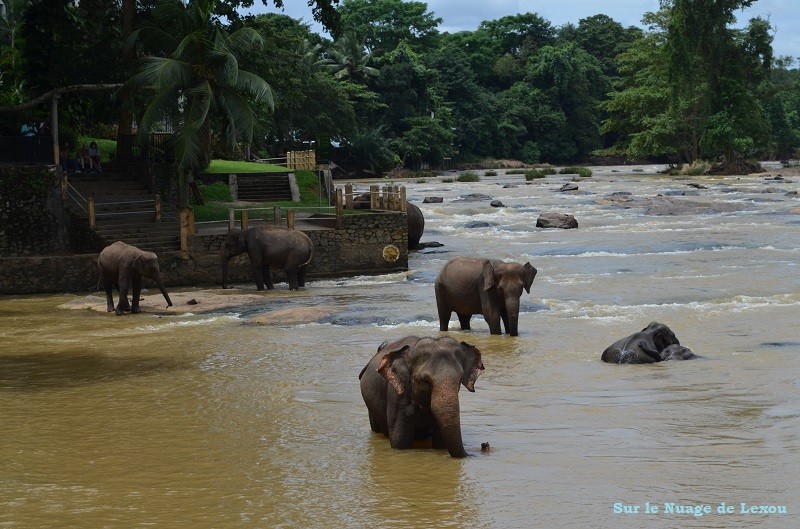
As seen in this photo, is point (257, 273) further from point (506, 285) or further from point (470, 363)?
point (470, 363)

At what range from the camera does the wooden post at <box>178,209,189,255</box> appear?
25.3m

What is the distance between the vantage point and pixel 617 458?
9438 mm

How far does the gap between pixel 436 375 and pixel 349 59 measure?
71.3 m

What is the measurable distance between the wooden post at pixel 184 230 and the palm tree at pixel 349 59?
52.2 m

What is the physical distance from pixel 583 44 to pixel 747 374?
103 metres

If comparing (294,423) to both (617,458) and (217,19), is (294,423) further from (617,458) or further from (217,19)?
(217,19)

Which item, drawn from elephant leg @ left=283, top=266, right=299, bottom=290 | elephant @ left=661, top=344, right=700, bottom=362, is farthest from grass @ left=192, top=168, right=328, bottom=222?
elephant @ left=661, top=344, right=700, bottom=362

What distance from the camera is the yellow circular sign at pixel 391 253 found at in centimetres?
2725

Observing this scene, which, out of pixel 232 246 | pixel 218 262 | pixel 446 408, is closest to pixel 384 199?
pixel 218 262

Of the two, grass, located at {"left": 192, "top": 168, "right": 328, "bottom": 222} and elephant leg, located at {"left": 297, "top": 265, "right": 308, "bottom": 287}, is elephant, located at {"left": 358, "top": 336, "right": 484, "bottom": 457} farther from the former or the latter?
grass, located at {"left": 192, "top": 168, "right": 328, "bottom": 222}

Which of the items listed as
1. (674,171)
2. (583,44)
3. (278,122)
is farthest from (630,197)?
(583,44)

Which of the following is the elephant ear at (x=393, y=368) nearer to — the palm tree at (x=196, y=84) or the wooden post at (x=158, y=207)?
the palm tree at (x=196, y=84)

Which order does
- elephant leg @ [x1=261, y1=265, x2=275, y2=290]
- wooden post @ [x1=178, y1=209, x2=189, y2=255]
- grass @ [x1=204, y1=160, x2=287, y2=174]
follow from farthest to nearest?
grass @ [x1=204, y1=160, x2=287, y2=174] < wooden post @ [x1=178, y1=209, x2=189, y2=255] < elephant leg @ [x1=261, y1=265, x2=275, y2=290]

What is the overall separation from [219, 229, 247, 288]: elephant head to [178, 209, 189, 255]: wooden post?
1.45 m
